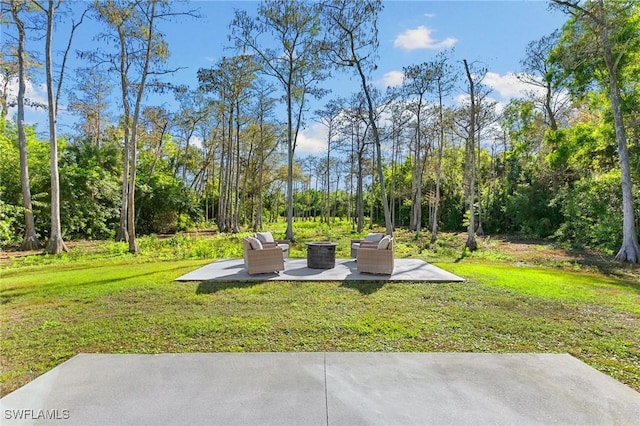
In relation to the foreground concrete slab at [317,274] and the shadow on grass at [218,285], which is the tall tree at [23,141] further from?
the shadow on grass at [218,285]

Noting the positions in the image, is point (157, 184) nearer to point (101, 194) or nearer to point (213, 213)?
point (101, 194)

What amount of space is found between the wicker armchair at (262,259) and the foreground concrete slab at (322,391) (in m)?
3.25

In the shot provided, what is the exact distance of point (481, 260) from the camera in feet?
30.9

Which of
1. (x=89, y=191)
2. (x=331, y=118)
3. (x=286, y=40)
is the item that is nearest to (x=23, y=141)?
(x=89, y=191)

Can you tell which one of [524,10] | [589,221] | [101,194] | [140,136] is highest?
[524,10]

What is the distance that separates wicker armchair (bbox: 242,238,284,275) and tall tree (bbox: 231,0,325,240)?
6.06 metres

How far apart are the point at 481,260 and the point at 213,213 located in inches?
895

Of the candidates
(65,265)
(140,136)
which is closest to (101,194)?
(140,136)

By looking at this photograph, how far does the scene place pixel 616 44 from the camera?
9.74 metres

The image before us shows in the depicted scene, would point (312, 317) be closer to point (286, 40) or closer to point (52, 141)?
point (52, 141)

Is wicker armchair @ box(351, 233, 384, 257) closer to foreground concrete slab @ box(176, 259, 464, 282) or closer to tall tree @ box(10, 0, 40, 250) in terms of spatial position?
foreground concrete slab @ box(176, 259, 464, 282)

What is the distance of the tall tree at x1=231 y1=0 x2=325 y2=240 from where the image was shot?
38.5ft

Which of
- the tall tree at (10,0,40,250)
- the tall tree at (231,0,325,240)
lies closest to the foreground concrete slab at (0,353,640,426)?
the tall tree at (10,0,40,250)

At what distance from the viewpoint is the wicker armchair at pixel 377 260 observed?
6.19 m
